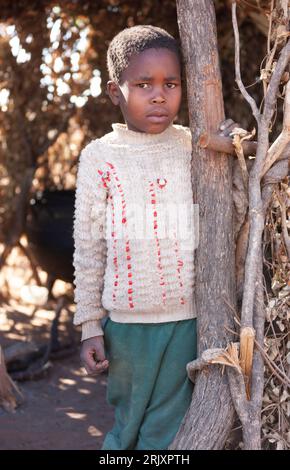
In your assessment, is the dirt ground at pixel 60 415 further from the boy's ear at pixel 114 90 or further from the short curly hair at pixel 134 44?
the short curly hair at pixel 134 44

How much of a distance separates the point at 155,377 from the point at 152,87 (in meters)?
0.85

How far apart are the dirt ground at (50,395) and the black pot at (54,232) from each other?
1.53 feet

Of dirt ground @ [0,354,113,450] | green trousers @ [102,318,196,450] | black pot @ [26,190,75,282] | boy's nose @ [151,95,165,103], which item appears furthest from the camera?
black pot @ [26,190,75,282]

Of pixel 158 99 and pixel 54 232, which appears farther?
pixel 54 232

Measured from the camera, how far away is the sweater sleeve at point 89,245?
2.53 m

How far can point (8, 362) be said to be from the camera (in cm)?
456

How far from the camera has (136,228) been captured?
246cm

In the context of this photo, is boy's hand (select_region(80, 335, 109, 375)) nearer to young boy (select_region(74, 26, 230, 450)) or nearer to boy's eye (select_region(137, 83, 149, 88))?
young boy (select_region(74, 26, 230, 450))

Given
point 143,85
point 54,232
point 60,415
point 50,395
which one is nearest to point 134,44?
point 143,85

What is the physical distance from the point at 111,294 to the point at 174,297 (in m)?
0.19

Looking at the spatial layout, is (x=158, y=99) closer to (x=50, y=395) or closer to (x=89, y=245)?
(x=89, y=245)

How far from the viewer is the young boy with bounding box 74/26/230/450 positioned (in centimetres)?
244

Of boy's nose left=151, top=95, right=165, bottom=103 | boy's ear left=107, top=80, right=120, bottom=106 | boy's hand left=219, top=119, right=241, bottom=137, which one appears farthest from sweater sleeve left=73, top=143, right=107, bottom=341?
boy's hand left=219, top=119, right=241, bottom=137
